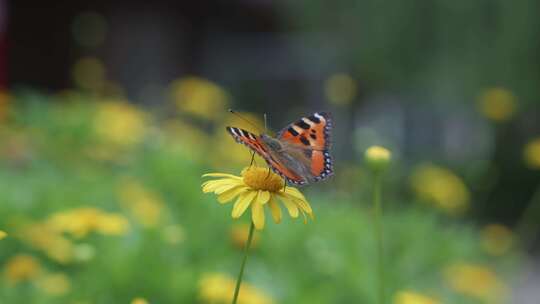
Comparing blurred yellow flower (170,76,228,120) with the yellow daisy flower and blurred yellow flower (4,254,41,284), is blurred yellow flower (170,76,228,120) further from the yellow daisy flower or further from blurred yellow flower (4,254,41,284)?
the yellow daisy flower

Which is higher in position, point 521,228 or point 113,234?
point 113,234

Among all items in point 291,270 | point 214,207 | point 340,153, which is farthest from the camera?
point 340,153

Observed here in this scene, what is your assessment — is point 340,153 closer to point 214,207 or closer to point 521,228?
point 521,228

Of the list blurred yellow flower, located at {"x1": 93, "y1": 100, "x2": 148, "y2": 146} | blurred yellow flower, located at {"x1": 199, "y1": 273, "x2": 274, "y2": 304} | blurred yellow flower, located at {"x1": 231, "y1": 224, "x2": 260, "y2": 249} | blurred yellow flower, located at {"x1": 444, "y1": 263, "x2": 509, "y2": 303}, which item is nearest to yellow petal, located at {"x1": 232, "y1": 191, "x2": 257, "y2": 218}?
blurred yellow flower, located at {"x1": 199, "y1": 273, "x2": 274, "y2": 304}

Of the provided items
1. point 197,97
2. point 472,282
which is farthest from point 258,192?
point 197,97

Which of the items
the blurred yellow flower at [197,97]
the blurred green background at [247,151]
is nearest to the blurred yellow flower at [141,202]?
the blurred green background at [247,151]

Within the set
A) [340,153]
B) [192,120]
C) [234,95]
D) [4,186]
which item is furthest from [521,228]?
[4,186]

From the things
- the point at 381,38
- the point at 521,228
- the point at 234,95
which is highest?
the point at 381,38
